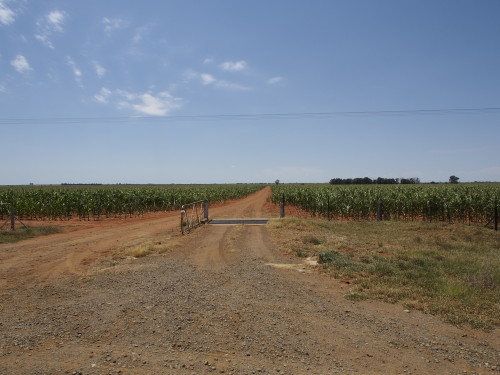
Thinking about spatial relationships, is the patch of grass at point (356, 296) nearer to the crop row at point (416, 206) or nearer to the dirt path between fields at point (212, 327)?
the dirt path between fields at point (212, 327)

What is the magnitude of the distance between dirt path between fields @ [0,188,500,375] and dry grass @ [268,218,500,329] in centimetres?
61

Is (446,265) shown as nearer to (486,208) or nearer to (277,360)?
(277,360)

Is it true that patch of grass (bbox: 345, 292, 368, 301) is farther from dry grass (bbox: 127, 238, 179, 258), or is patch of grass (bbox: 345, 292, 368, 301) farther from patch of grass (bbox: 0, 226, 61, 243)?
patch of grass (bbox: 0, 226, 61, 243)

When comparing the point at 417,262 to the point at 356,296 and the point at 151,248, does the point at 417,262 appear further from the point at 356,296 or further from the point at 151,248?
the point at 151,248

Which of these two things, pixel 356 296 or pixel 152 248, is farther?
pixel 152 248

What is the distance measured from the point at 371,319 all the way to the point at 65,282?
23.1 feet

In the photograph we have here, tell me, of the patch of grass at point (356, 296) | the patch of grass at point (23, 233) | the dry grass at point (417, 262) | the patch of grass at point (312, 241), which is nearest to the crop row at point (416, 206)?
the dry grass at point (417, 262)

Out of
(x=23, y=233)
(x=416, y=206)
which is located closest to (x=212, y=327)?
(x=23, y=233)

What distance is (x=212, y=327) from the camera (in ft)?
17.9

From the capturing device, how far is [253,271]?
29.7 ft

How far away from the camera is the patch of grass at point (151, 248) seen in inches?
451

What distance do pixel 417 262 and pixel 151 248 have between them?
878 centimetres

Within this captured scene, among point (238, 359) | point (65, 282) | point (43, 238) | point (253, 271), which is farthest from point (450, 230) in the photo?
point (43, 238)

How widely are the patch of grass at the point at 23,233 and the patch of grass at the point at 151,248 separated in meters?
6.59
